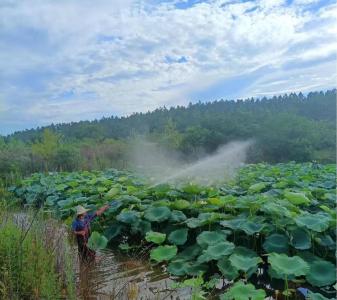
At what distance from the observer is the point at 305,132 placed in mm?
29859

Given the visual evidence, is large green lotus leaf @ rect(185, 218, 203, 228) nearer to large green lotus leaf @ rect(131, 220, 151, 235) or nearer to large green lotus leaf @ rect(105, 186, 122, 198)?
large green lotus leaf @ rect(131, 220, 151, 235)

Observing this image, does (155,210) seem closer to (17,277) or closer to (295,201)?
(295,201)

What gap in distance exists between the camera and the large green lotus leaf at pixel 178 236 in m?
4.78

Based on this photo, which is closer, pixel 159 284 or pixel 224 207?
pixel 159 284

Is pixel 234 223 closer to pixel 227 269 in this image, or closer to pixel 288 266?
pixel 227 269

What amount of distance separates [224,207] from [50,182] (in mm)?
7019

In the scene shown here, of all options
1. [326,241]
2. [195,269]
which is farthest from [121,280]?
[326,241]

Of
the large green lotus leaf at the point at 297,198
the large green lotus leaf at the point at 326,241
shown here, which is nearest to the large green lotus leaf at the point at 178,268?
the large green lotus leaf at the point at 326,241

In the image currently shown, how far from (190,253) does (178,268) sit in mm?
451

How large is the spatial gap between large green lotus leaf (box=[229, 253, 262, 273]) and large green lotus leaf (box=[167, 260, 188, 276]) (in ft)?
2.11

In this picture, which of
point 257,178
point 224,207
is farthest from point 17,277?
point 257,178

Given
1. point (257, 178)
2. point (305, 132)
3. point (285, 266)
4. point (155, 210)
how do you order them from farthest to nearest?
Result: point (305, 132)
point (257, 178)
point (155, 210)
point (285, 266)

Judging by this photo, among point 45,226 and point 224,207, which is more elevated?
point 45,226

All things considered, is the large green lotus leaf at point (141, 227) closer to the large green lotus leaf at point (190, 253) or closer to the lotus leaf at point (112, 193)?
the large green lotus leaf at point (190, 253)
